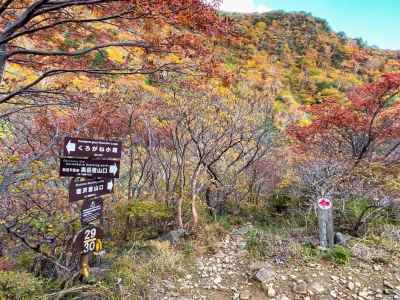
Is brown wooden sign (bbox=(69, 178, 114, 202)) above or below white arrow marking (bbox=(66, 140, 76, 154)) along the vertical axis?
below

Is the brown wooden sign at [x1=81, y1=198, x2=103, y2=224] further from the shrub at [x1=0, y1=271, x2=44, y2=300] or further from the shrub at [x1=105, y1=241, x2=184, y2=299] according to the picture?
the shrub at [x1=105, y1=241, x2=184, y2=299]

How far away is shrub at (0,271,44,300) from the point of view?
122 inches

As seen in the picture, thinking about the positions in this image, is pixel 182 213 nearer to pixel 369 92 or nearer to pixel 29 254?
pixel 29 254

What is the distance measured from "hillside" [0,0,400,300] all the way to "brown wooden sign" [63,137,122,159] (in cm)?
1

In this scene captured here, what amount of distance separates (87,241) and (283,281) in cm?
280

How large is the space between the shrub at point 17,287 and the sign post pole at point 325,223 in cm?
423

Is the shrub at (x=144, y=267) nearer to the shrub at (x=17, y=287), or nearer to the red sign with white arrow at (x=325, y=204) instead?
the shrub at (x=17, y=287)

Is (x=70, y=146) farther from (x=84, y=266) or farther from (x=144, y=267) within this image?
(x=144, y=267)

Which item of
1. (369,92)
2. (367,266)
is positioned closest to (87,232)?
(367,266)

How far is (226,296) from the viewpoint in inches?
152

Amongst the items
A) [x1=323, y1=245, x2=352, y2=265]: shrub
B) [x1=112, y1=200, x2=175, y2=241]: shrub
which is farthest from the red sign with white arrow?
[x1=112, y1=200, x2=175, y2=241]: shrub

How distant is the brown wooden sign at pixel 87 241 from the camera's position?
9.76 ft

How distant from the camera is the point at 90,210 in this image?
3096 mm

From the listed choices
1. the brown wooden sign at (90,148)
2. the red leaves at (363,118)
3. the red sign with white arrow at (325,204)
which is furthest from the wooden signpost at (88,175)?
the red leaves at (363,118)
